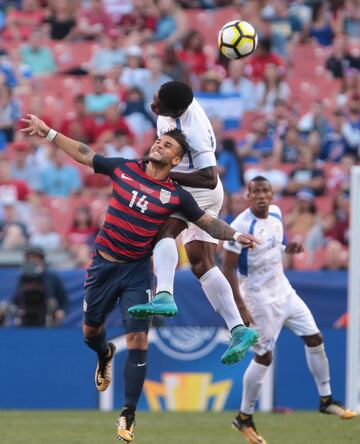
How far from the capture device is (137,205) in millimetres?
10391

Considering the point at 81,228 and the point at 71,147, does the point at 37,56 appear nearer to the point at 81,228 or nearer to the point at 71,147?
the point at 81,228

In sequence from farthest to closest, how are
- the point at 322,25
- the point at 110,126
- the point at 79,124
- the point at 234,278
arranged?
the point at 322,25 < the point at 110,126 < the point at 79,124 < the point at 234,278

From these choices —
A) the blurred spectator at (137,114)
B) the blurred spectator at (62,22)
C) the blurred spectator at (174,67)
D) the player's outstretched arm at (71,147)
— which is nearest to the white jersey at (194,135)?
the player's outstretched arm at (71,147)

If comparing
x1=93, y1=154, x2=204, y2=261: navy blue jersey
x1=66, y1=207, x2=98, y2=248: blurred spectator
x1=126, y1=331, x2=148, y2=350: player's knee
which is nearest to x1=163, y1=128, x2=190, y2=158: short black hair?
x1=93, y1=154, x2=204, y2=261: navy blue jersey

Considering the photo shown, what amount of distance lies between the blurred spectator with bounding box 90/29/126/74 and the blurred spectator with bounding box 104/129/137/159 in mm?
2539

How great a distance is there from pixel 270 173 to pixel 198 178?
950cm

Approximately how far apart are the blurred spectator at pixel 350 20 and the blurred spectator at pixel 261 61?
76.0 inches

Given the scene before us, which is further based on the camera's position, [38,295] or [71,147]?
[38,295]

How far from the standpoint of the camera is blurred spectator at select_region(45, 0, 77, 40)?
23.6m

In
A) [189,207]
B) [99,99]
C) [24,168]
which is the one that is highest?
[99,99]

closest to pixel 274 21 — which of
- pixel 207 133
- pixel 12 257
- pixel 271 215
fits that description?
pixel 12 257

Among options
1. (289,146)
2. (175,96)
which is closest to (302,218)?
(289,146)

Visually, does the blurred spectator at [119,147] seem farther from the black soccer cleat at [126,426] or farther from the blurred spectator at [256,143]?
the black soccer cleat at [126,426]

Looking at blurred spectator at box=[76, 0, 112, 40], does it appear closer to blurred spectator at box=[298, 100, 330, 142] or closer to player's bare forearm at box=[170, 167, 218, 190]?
blurred spectator at box=[298, 100, 330, 142]
